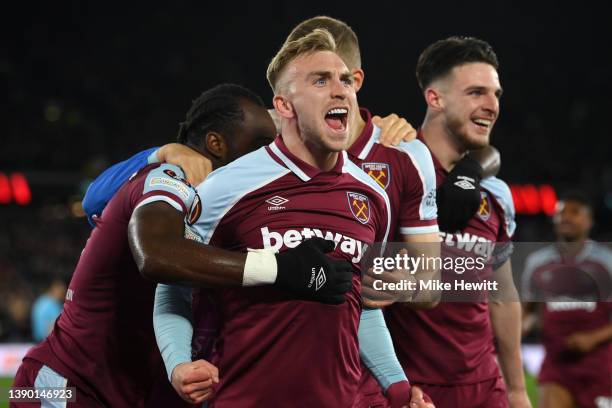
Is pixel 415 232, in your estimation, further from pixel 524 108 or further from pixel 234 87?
pixel 524 108

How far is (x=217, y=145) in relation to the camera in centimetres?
Result: 320

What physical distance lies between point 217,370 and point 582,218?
16.7 feet

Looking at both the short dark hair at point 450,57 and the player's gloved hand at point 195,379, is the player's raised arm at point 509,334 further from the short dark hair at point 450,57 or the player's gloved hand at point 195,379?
the player's gloved hand at point 195,379

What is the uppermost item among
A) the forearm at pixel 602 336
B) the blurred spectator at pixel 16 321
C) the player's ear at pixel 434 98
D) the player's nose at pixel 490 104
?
the blurred spectator at pixel 16 321

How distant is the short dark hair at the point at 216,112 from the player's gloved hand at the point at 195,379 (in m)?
0.99

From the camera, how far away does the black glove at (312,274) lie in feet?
8.05

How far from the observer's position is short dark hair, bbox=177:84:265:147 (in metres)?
3.21

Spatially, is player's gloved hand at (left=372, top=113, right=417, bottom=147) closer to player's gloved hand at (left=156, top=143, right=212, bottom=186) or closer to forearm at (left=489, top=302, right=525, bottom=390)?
player's gloved hand at (left=156, top=143, right=212, bottom=186)

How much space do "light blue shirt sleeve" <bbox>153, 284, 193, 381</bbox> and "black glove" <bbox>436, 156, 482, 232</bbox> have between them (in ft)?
4.58

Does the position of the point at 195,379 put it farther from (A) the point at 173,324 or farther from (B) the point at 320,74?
(B) the point at 320,74

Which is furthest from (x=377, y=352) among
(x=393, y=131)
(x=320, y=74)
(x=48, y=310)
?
(x=48, y=310)

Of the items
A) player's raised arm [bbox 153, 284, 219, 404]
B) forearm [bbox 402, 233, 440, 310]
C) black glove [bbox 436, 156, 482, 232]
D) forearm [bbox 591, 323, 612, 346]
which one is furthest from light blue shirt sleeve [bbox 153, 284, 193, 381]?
Result: forearm [bbox 591, 323, 612, 346]

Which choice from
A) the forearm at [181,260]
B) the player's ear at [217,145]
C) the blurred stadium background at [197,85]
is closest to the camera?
the forearm at [181,260]

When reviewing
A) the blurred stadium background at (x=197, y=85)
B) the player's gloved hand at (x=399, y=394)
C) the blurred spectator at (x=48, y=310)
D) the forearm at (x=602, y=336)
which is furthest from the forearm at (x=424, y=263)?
the blurred stadium background at (x=197, y=85)
